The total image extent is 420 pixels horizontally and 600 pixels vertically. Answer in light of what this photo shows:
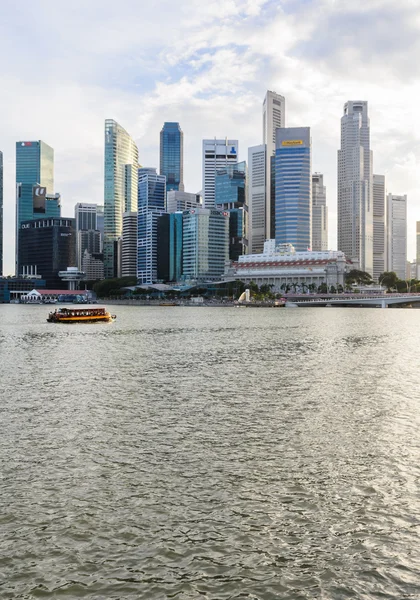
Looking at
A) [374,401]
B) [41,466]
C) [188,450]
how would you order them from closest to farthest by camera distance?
[41,466], [188,450], [374,401]

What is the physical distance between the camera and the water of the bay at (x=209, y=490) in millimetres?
12938

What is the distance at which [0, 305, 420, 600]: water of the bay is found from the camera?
42.4ft

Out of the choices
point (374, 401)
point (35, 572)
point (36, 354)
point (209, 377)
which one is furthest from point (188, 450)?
point (36, 354)

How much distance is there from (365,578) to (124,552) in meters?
5.65

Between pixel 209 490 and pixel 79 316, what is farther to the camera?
pixel 79 316

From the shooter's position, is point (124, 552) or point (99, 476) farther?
point (99, 476)

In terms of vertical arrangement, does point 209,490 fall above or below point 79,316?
below

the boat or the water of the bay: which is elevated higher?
the boat

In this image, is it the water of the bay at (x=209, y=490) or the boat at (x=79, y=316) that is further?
the boat at (x=79, y=316)

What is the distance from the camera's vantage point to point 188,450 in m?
22.6

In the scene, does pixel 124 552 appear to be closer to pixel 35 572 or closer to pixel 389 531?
pixel 35 572

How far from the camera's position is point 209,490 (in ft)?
59.2

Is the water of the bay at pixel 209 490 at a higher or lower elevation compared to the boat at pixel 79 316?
lower

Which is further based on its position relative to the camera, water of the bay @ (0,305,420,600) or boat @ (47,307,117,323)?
boat @ (47,307,117,323)
